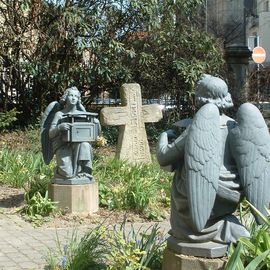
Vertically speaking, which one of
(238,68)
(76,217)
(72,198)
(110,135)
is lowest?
(76,217)

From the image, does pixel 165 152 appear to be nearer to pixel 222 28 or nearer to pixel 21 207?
pixel 21 207

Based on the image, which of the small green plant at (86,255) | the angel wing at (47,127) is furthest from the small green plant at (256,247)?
the angel wing at (47,127)

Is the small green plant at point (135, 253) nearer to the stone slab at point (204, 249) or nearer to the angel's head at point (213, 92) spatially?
the stone slab at point (204, 249)

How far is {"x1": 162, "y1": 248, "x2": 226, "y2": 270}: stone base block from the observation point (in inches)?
151

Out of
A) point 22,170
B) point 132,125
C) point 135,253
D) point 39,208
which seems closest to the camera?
point 135,253

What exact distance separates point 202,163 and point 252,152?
364 millimetres

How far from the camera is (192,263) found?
3875mm

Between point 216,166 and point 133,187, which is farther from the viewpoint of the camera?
point 133,187

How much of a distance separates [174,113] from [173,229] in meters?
12.9

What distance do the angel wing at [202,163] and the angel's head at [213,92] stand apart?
0.17 metres

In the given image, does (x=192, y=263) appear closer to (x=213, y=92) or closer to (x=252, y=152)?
(x=252, y=152)

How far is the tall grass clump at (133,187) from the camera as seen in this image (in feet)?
25.9

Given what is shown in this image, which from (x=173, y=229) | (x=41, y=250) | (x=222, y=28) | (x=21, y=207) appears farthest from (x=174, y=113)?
(x=222, y=28)

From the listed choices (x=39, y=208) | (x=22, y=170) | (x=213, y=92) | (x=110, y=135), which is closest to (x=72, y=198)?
(x=39, y=208)
